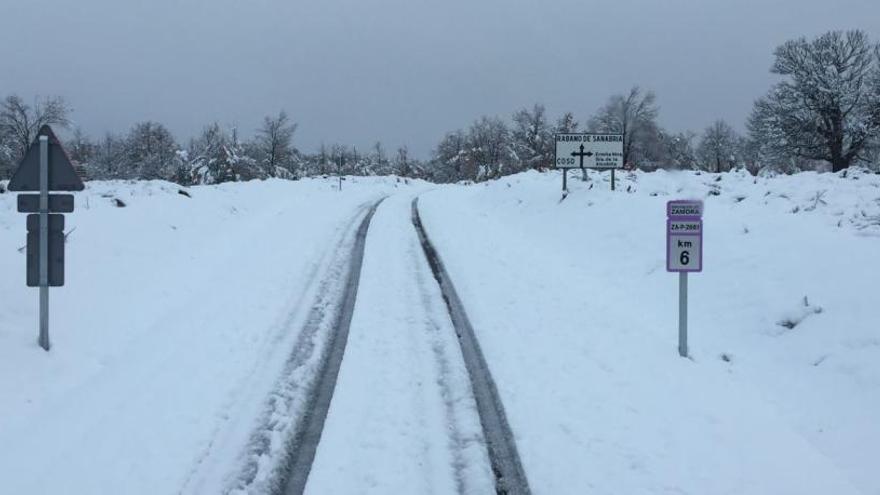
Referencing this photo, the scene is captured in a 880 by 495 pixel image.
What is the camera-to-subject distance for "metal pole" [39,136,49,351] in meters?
6.59

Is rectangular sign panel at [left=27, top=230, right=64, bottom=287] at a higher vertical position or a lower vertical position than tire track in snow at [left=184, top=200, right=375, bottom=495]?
higher

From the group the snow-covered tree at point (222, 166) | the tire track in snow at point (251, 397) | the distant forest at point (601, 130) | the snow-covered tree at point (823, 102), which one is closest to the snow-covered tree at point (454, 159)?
the distant forest at point (601, 130)

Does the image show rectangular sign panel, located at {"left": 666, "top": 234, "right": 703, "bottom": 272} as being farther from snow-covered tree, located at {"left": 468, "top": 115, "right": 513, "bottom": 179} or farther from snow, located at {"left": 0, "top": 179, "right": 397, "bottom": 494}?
snow-covered tree, located at {"left": 468, "top": 115, "right": 513, "bottom": 179}

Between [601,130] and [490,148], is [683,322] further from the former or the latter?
[490,148]

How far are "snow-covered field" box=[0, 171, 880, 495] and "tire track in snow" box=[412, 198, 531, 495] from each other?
0.10 metres

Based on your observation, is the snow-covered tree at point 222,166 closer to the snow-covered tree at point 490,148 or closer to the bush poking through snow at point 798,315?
the snow-covered tree at point 490,148

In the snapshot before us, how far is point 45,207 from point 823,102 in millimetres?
35353

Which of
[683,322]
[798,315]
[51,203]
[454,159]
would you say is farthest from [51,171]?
[454,159]

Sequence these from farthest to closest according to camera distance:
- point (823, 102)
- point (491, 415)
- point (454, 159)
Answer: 1. point (454, 159)
2. point (823, 102)
3. point (491, 415)

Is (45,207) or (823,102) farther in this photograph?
(823,102)

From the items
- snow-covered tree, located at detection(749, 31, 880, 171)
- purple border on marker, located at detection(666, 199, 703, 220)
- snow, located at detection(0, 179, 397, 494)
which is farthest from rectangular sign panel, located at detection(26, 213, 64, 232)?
snow-covered tree, located at detection(749, 31, 880, 171)

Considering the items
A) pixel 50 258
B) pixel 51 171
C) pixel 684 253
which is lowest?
pixel 50 258

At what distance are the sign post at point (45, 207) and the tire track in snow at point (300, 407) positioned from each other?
270 centimetres

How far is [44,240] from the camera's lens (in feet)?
21.7
